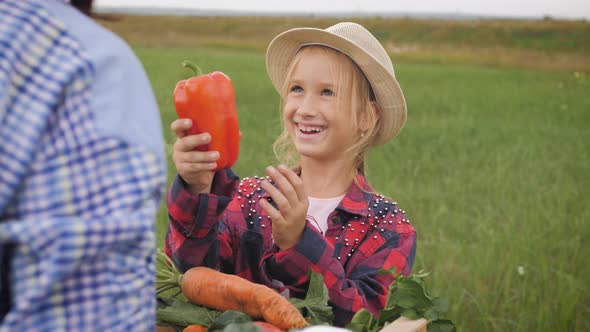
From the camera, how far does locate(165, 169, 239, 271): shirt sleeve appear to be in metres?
1.83

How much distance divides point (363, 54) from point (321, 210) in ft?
1.66

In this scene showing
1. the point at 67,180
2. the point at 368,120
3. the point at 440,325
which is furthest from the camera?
the point at 368,120

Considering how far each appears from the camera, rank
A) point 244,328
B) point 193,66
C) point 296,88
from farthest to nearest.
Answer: point 296,88, point 193,66, point 244,328

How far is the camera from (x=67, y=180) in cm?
97

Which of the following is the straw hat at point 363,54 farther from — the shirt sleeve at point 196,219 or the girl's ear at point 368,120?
the shirt sleeve at point 196,219

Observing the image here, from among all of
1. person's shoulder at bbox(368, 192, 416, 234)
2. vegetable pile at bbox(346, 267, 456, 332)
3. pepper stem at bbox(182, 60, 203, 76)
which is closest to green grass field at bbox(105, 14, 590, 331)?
person's shoulder at bbox(368, 192, 416, 234)

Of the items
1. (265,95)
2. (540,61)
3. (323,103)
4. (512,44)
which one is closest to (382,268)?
(323,103)

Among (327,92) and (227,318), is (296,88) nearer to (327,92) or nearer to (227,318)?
(327,92)

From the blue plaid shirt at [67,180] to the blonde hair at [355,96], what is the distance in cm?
131

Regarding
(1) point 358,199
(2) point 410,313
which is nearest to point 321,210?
(1) point 358,199

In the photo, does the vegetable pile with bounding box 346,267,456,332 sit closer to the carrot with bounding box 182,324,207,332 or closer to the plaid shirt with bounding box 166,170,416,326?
the plaid shirt with bounding box 166,170,416,326

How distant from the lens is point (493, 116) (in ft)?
31.7

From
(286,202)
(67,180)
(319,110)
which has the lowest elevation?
(286,202)


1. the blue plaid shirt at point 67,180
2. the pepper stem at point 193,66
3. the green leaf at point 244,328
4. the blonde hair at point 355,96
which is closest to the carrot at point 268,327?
the green leaf at point 244,328
